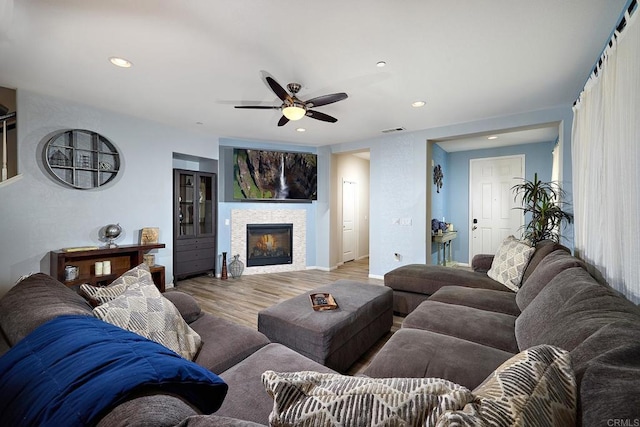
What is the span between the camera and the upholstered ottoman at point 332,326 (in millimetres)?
1958

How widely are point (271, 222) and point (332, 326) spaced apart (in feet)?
12.7

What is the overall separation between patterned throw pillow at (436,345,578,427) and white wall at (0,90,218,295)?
451 cm

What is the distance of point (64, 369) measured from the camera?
657 millimetres

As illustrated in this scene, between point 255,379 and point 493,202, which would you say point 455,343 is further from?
point 493,202

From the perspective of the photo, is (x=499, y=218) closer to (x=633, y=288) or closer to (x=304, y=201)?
(x=304, y=201)

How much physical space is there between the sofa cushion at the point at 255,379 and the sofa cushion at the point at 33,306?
684 mm

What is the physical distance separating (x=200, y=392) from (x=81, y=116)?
4283 mm

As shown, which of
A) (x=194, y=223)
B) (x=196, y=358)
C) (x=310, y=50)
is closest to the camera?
(x=196, y=358)

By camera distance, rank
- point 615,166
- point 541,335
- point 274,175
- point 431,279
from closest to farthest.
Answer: point 541,335
point 615,166
point 431,279
point 274,175

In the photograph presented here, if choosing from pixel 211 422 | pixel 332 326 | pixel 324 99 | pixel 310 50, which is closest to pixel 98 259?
pixel 332 326

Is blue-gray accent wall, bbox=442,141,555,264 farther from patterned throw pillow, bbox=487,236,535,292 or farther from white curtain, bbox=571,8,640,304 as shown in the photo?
white curtain, bbox=571,8,640,304

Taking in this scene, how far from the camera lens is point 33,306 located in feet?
3.48

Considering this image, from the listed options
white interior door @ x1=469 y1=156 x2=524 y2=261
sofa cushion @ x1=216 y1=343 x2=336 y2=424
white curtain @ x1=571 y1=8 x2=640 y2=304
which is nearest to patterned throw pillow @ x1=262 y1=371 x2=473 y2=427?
sofa cushion @ x1=216 y1=343 x2=336 y2=424

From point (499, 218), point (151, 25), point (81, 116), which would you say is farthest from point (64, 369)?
point (499, 218)
